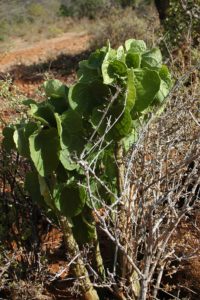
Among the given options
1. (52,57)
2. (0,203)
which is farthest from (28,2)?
(0,203)

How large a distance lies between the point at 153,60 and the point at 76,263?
1021 mm

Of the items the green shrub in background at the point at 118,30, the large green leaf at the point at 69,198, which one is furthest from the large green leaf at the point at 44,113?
the green shrub in background at the point at 118,30

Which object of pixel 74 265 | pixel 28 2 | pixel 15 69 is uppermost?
pixel 28 2

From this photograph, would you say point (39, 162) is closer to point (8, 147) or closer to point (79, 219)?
point (8, 147)

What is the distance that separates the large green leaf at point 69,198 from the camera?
2404 millimetres

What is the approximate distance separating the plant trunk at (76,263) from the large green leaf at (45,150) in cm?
30

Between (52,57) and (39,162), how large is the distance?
10.6 metres

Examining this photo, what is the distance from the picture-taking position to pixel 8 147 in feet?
8.24

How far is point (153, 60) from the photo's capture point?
8.08ft

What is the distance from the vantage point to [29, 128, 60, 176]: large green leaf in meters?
2.31

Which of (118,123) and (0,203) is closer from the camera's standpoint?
(118,123)

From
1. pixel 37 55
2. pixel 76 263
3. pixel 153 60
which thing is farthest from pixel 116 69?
pixel 37 55

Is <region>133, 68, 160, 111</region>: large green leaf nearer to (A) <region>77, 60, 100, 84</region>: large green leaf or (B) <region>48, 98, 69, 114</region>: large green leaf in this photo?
(A) <region>77, 60, 100, 84</region>: large green leaf

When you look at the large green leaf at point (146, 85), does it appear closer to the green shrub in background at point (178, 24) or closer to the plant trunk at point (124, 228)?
the plant trunk at point (124, 228)
